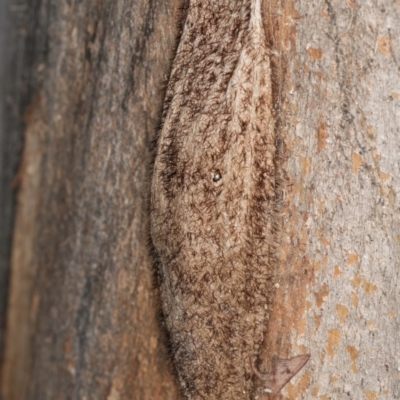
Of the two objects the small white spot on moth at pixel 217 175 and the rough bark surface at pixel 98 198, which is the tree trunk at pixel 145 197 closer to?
the rough bark surface at pixel 98 198

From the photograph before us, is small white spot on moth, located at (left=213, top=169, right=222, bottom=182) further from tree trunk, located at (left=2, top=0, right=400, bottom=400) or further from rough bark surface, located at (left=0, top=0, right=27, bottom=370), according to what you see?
rough bark surface, located at (left=0, top=0, right=27, bottom=370)

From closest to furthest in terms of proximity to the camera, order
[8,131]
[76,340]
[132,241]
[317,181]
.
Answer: [317,181] < [132,241] < [76,340] < [8,131]

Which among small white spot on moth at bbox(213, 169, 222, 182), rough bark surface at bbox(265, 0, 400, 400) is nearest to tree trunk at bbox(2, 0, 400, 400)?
rough bark surface at bbox(265, 0, 400, 400)

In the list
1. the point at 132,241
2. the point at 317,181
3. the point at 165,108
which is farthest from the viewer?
the point at 132,241

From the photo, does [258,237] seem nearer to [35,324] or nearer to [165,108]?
[165,108]

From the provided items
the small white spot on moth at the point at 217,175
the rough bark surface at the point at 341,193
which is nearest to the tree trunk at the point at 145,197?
the rough bark surface at the point at 341,193

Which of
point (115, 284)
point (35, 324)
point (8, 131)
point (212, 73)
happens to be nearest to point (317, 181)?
point (212, 73)

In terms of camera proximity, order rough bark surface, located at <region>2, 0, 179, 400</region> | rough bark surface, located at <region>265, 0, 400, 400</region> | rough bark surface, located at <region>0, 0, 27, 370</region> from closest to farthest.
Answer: rough bark surface, located at <region>265, 0, 400, 400</region> < rough bark surface, located at <region>2, 0, 179, 400</region> < rough bark surface, located at <region>0, 0, 27, 370</region>
